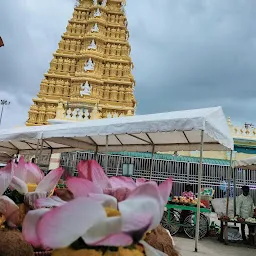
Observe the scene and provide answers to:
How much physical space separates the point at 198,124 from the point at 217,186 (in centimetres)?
1068

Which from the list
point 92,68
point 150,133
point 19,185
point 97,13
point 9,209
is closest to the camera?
point 9,209

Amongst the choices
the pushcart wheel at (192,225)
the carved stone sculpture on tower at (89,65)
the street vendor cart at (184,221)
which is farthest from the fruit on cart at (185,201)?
the carved stone sculpture on tower at (89,65)

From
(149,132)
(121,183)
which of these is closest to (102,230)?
(121,183)

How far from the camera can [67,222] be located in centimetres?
51

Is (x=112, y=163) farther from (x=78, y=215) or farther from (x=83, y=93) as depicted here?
(x=78, y=215)

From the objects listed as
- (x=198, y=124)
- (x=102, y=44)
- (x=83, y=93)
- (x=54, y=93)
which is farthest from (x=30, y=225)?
(x=102, y=44)

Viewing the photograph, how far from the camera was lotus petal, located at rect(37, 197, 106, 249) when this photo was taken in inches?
20.1

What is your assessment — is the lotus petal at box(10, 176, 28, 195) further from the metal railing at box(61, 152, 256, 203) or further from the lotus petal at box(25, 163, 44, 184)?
the metal railing at box(61, 152, 256, 203)

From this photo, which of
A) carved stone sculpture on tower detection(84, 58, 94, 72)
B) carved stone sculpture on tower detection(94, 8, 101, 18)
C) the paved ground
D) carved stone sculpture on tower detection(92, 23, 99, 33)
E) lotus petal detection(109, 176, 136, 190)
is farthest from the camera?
carved stone sculpture on tower detection(94, 8, 101, 18)

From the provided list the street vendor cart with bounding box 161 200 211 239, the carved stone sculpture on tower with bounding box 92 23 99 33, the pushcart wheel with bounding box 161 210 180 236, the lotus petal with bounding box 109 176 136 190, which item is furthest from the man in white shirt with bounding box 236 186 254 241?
the carved stone sculpture on tower with bounding box 92 23 99 33

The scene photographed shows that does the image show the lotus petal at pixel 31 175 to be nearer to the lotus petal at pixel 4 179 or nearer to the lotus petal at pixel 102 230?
the lotus petal at pixel 4 179

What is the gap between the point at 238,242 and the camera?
7156 millimetres

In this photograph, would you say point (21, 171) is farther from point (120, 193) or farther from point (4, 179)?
point (120, 193)

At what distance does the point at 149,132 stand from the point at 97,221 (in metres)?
4.96
